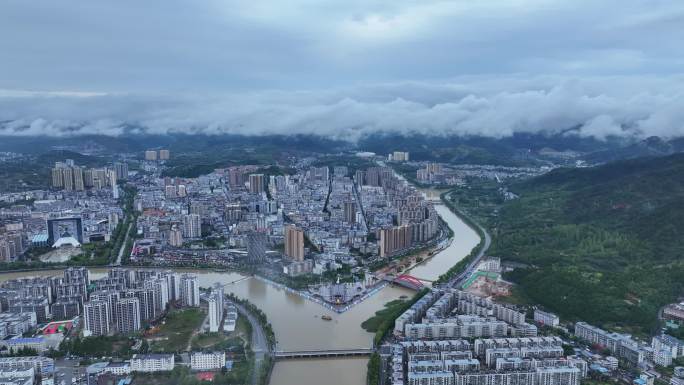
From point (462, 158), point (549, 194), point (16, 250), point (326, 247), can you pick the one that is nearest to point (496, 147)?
point (462, 158)

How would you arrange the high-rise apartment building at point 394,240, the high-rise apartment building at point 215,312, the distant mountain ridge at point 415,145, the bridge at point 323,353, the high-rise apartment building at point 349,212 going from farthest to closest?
the distant mountain ridge at point 415,145 → the high-rise apartment building at point 349,212 → the high-rise apartment building at point 394,240 → the high-rise apartment building at point 215,312 → the bridge at point 323,353

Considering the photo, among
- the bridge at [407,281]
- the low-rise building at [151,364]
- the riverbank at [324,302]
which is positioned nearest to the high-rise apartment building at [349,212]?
the bridge at [407,281]

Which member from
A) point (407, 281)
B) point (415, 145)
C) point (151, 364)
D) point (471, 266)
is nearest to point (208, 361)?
point (151, 364)

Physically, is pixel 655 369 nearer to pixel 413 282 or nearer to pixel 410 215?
pixel 413 282

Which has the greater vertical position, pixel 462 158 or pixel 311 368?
pixel 462 158

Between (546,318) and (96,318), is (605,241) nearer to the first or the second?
(546,318)

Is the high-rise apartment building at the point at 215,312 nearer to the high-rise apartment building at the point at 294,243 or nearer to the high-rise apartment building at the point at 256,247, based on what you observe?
the high-rise apartment building at the point at 256,247

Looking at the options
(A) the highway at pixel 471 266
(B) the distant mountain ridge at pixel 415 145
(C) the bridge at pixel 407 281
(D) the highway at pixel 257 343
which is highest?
(B) the distant mountain ridge at pixel 415 145
